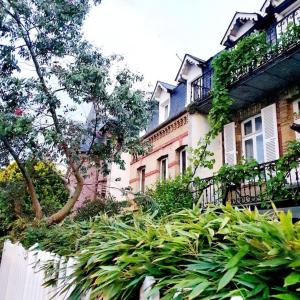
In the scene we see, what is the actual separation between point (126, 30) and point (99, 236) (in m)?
8.70

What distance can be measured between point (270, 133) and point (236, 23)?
16.5 feet

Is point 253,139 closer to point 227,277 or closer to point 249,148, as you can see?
point 249,148

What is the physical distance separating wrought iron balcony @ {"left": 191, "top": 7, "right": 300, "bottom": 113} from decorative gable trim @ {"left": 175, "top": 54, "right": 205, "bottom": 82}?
2645 mm

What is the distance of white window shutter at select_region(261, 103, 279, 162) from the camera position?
33.4 ft

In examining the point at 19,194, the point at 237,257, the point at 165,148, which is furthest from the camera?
the point at 165,148

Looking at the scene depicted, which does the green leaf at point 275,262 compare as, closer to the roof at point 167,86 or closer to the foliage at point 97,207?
the foliage at point 97,207

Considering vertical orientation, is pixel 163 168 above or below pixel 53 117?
below

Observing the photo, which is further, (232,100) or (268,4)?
(268,4)

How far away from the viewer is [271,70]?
9.75 m

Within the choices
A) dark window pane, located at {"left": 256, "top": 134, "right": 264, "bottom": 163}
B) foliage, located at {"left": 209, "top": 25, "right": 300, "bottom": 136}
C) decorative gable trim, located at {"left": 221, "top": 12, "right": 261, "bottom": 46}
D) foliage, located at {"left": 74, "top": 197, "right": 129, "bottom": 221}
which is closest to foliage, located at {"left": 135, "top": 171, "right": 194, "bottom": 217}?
foliage, located at {"left": 74, "top": 197, "right": 129, "bottom": 221}

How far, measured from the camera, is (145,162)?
16.4 m

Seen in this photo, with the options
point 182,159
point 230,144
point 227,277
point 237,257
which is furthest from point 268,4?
point 227,277

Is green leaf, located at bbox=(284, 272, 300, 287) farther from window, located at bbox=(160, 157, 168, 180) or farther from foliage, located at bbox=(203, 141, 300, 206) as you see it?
window, located at bbox=(160, 157, 168, 180)

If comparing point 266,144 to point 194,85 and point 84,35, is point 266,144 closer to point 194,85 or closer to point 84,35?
point 194,85
